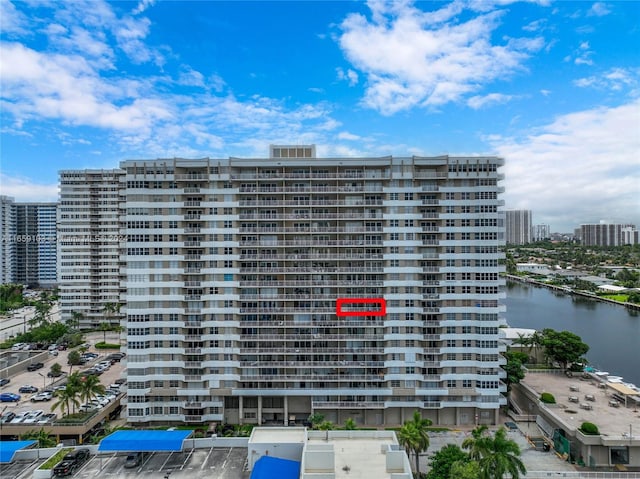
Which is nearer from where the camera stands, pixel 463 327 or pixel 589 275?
pixel 463 327

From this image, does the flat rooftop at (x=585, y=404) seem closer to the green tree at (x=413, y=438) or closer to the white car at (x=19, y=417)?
the green tree at (x=413, y=438)

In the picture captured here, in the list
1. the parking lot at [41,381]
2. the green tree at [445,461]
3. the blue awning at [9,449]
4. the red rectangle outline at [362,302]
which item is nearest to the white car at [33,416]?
the parking lot at [41,381]

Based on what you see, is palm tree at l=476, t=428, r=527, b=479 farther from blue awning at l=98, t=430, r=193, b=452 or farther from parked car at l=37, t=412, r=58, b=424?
parked car at l=37, t=412, r=58, b=424

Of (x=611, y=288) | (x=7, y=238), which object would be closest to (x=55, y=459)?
(x=7, y=238)

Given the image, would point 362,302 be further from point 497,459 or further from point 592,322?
point 592,322

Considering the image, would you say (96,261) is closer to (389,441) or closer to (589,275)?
(389,441)

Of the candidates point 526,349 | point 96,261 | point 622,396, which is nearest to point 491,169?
point 622,396
